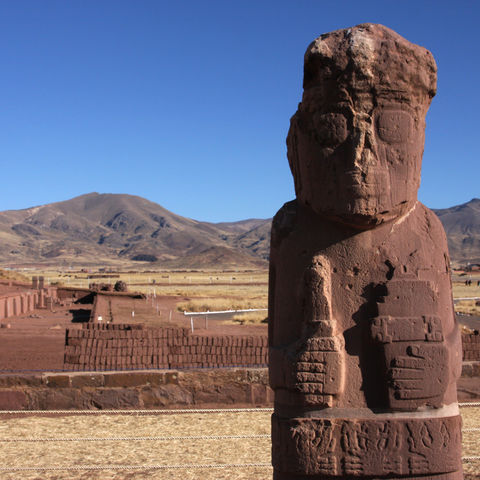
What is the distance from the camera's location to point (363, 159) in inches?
131

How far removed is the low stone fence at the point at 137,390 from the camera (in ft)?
27.4

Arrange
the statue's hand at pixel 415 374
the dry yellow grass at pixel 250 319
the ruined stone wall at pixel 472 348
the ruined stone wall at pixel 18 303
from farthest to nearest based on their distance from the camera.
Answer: the dry yellow grass at pixel 250 319
the ruined stone wall at pixel 18 303
the ruined stone wall at pixel 472 348
the statue's hand at pixel 415 374

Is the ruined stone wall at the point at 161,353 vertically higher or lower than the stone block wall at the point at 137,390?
higher

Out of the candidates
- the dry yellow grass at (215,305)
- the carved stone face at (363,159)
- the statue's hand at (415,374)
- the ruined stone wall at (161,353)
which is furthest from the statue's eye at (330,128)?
the dry yellow grass at (215,305)

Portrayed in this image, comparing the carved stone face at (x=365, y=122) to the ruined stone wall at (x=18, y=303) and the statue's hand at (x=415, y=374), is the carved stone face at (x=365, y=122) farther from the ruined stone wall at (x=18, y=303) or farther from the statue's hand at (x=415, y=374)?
the ruined stone wall at (x=18, y=303)

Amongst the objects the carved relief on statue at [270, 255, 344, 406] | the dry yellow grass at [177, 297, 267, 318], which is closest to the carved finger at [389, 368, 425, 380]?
the carved relief on statue at [270, 255, 344, 406]

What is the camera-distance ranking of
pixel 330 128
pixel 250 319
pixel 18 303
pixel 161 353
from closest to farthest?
pixel 330 128, pixel 161 353, pixel 18 303, pixel 250 319

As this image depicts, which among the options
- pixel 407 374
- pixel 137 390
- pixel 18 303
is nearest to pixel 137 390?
pixel 137 390

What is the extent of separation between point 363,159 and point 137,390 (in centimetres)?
614

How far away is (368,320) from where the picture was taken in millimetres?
3398

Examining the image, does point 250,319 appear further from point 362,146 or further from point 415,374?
point 362,146

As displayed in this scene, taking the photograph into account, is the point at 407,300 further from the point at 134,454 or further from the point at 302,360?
the point at 134,454

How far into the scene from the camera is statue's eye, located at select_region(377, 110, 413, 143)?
337 centimetres

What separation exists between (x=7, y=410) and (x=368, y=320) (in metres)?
6.49
